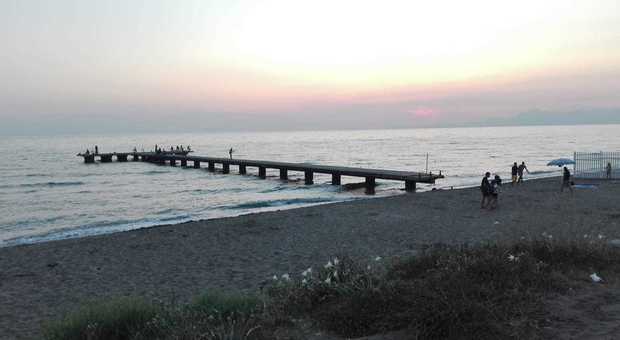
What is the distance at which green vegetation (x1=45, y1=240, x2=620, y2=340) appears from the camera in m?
4.25

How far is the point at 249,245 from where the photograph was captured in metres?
12.8

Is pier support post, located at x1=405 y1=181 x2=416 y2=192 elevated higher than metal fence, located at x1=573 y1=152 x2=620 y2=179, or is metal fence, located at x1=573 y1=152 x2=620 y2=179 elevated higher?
metal fence, located at x1=573 y1=152 x2=620 y2=179

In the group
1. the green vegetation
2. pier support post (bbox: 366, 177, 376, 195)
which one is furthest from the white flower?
pier support post (bbox: 366, 177, 376, 195)

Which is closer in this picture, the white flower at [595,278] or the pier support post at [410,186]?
the white flower at [595,278]

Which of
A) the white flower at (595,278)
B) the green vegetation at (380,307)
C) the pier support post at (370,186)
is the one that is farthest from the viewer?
the pier support post at (370,186)

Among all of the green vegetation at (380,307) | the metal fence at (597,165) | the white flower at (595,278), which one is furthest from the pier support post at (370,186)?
the white flower at (595,278)

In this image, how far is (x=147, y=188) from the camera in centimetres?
3347

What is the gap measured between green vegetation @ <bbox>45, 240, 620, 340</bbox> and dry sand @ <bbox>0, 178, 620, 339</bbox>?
94cm

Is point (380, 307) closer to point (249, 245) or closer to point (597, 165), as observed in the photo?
point (249, 245)

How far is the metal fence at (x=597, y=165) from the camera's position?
24234mm

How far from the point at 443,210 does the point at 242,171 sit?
2892cm

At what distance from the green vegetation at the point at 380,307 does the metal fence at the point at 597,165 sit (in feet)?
68.9

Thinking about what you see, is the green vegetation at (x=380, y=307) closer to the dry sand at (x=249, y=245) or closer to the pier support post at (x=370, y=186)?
the dry sand at (x=249, y=245)

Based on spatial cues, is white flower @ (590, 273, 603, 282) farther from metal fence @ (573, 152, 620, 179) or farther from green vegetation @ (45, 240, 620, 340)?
metal fence @ (573, 152, 620, 179)
